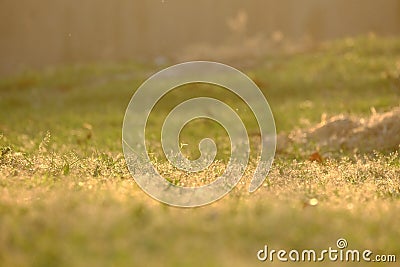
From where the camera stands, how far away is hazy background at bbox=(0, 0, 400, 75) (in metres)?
67.2

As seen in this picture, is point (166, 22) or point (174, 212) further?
point (166, 22)

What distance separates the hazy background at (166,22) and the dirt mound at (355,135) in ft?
170

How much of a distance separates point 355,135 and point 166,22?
6114cm

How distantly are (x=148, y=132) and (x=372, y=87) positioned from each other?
38.2 ft

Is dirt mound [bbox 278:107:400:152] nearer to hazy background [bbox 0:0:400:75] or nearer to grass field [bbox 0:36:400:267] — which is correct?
grass field [bbox 0:36:400:267]

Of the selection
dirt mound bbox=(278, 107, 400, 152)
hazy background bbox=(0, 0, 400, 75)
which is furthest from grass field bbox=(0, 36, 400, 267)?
hazy background bbox=(0, 0, 400, 75)

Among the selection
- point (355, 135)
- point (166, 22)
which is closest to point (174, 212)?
point (355, 135)

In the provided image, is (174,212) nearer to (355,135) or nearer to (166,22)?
(355,135)

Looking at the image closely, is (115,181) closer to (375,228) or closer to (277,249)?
(277,249)

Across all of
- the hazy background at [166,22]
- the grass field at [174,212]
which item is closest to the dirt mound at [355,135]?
the grass field at [174,212]

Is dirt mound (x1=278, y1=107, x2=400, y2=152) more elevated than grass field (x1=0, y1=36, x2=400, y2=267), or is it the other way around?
dirt mound (x1=278, y1=107, x2=400, y2=152)

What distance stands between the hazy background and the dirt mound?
51721mm

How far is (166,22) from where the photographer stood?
238ft

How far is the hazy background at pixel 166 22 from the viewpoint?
6725 centimetres
